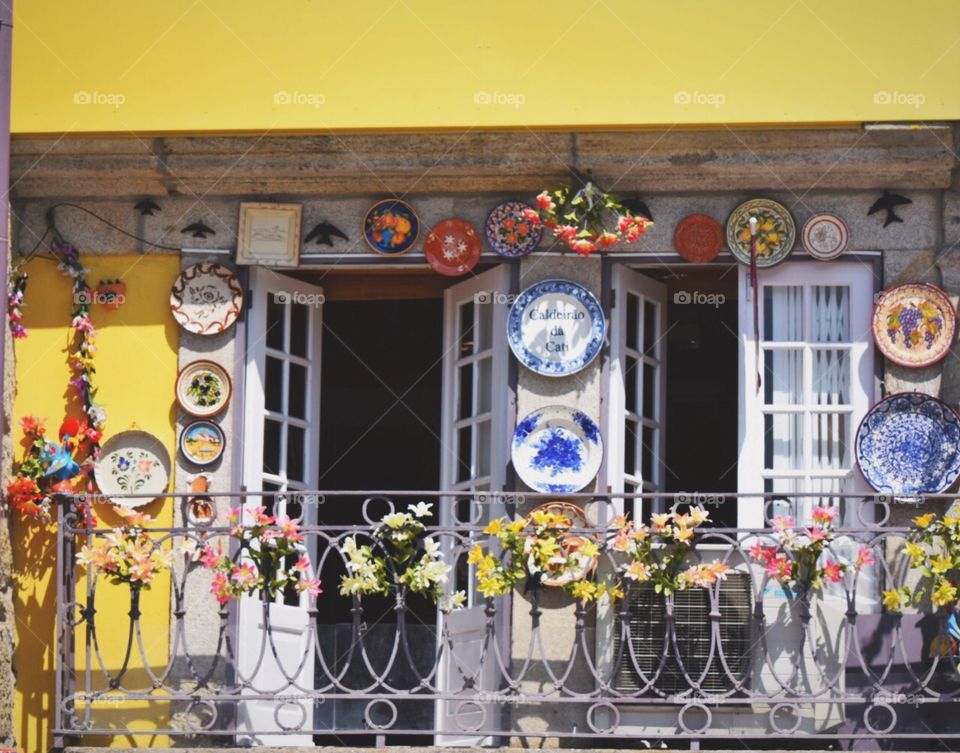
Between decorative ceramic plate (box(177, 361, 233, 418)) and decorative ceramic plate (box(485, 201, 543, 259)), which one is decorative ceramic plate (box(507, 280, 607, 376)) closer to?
decorative ceramic plate (box(485, 201, 543, 259))

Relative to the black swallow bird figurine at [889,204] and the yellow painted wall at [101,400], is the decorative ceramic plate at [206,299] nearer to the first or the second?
the yellow painted wall at [101,400]

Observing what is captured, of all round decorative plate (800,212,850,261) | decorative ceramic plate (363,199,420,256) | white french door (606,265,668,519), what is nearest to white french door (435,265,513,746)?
decorative ceramic plate (363,199,420,256)

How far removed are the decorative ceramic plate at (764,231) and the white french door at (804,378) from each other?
4.0 inches

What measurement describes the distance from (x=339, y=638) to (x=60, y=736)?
4.89 feet

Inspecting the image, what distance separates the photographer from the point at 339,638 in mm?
9938

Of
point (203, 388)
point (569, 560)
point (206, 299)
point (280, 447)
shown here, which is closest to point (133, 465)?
point (203, 388)

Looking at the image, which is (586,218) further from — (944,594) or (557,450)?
(944,594)

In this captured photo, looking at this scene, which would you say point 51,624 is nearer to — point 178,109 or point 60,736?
point 60,736

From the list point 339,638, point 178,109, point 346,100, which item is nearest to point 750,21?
point 346,100

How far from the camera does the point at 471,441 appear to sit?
10.5 m

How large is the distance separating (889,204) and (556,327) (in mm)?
1863

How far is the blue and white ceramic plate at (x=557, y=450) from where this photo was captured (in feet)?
32.7

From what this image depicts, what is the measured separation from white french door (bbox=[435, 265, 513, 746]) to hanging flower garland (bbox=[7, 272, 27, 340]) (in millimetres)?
2288

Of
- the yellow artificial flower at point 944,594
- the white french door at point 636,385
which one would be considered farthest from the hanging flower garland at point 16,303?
the yellow artificial flower at point 944,594
